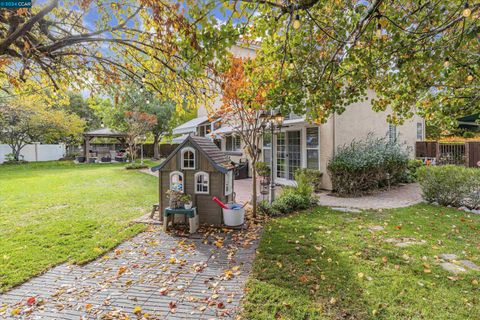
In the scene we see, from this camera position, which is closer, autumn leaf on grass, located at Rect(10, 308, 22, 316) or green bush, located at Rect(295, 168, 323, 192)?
autumn leaf on grass, located at Rect(10, 308, 22, 316)

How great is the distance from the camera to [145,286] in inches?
166

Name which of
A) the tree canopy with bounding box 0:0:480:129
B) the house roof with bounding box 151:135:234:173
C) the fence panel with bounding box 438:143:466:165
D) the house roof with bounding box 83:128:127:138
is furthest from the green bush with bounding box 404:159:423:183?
the house roof with bounding box 83:128:127:138

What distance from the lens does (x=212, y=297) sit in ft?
12.7

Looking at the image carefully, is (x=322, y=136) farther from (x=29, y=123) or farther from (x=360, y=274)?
(x=29, y=123)

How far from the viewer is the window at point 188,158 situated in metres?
7.14

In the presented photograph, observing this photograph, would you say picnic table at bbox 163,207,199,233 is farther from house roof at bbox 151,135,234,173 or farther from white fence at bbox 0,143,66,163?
white fence at bbox 0,143,66,163

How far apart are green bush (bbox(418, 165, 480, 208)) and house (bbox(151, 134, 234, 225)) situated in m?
7.49

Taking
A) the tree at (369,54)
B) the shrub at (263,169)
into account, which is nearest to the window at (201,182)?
the tree at (369,54)

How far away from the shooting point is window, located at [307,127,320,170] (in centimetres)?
1256

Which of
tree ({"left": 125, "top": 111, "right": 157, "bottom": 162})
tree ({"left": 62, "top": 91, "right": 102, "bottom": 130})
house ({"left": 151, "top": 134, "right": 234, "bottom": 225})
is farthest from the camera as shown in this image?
tree ({"left": 62, "top": 91, "right": 102, "bottom": 130})

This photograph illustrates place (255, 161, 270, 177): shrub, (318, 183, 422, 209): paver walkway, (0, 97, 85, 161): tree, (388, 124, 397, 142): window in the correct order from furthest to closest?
(0, 97, 85, 161): tree → (255, 161, 270, 177): shrub → (388, 124, 397, 142): window → (318, 183, 422, 209): paver walkway

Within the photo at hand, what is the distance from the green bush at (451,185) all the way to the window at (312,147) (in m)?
4.36

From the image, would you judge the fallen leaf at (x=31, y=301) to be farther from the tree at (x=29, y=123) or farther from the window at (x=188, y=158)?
the tree at (x=29, y=123)

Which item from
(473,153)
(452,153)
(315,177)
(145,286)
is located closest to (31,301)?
(145,286)
